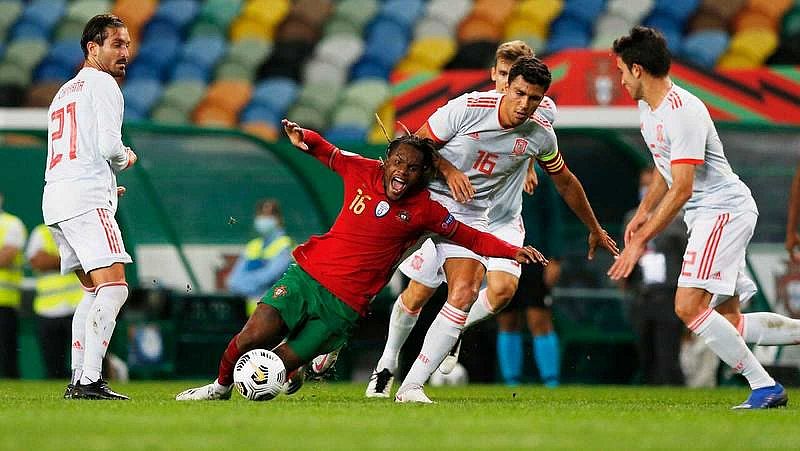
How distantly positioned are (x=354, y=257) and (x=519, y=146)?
1.23 meters

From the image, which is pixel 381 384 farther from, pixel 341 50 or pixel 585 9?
pixel 341 50

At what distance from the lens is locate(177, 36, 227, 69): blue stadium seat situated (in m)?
21.5

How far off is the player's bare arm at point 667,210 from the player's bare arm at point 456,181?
3.07ft

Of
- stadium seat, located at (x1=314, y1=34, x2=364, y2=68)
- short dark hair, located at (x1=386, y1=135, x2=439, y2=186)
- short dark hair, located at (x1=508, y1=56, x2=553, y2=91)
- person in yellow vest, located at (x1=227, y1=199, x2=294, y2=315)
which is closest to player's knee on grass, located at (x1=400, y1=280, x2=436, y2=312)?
short dark hair, located at (x1=386, y1=135, x2=439, y2=186)

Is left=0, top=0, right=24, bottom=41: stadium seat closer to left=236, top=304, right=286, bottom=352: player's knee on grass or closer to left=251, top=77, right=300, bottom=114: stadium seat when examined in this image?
left=251, top=77, right=300, bottom=114: stadium seat

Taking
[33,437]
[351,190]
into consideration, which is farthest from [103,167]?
[33,437]

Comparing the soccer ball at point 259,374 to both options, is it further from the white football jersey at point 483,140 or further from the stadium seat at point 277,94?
the stadium seat at point 277,94

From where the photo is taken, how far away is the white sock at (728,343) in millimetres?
8398

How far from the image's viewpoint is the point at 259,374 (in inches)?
328

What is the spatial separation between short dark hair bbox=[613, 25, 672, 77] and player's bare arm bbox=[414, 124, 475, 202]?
1081 mm

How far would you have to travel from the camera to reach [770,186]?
1509 centimetres

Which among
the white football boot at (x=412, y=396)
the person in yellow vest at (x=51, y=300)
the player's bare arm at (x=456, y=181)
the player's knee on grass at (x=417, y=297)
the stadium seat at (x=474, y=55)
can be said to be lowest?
the person in yellow vest at (x=51, y=300)

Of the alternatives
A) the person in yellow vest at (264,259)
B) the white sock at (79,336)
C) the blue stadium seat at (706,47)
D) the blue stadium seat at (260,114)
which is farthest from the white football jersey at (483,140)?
the blue stadium seat at (260,114)

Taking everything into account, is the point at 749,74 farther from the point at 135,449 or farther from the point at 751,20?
the point at 135,449
